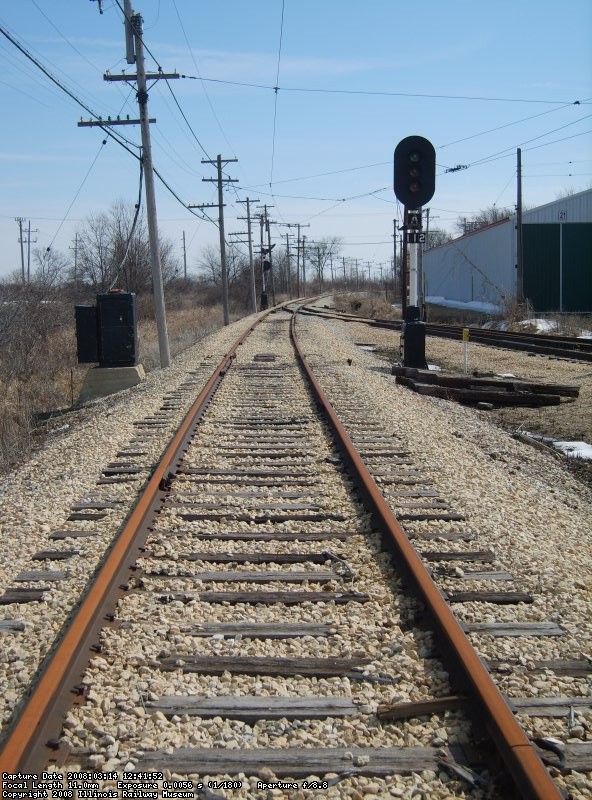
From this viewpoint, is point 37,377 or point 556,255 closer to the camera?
point 37,377

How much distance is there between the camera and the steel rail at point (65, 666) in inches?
110

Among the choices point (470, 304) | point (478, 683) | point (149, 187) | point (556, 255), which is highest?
point (149, 187)

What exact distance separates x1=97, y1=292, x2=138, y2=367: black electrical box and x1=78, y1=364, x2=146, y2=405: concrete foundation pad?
0.98ft

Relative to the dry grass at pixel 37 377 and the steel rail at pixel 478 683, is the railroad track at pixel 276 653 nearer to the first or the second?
the steel rail at pixel 478 683

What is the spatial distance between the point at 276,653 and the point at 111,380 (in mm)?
13257

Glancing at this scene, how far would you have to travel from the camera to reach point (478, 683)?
317 cm

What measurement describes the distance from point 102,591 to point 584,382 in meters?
11.7

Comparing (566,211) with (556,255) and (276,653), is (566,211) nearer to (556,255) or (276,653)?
(556,255)

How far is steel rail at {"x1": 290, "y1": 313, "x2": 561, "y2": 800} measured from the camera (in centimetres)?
257

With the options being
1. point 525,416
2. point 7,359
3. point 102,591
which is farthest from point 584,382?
point 7,359

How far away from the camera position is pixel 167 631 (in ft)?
12.9

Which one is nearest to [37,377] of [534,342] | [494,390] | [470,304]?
[494,390]

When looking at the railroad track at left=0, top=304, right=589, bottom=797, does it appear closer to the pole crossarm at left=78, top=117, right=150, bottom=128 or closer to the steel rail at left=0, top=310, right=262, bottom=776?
the steel rail at left=0, top=310, right=262, bottom=776

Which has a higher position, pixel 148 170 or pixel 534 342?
pixel 148 170
